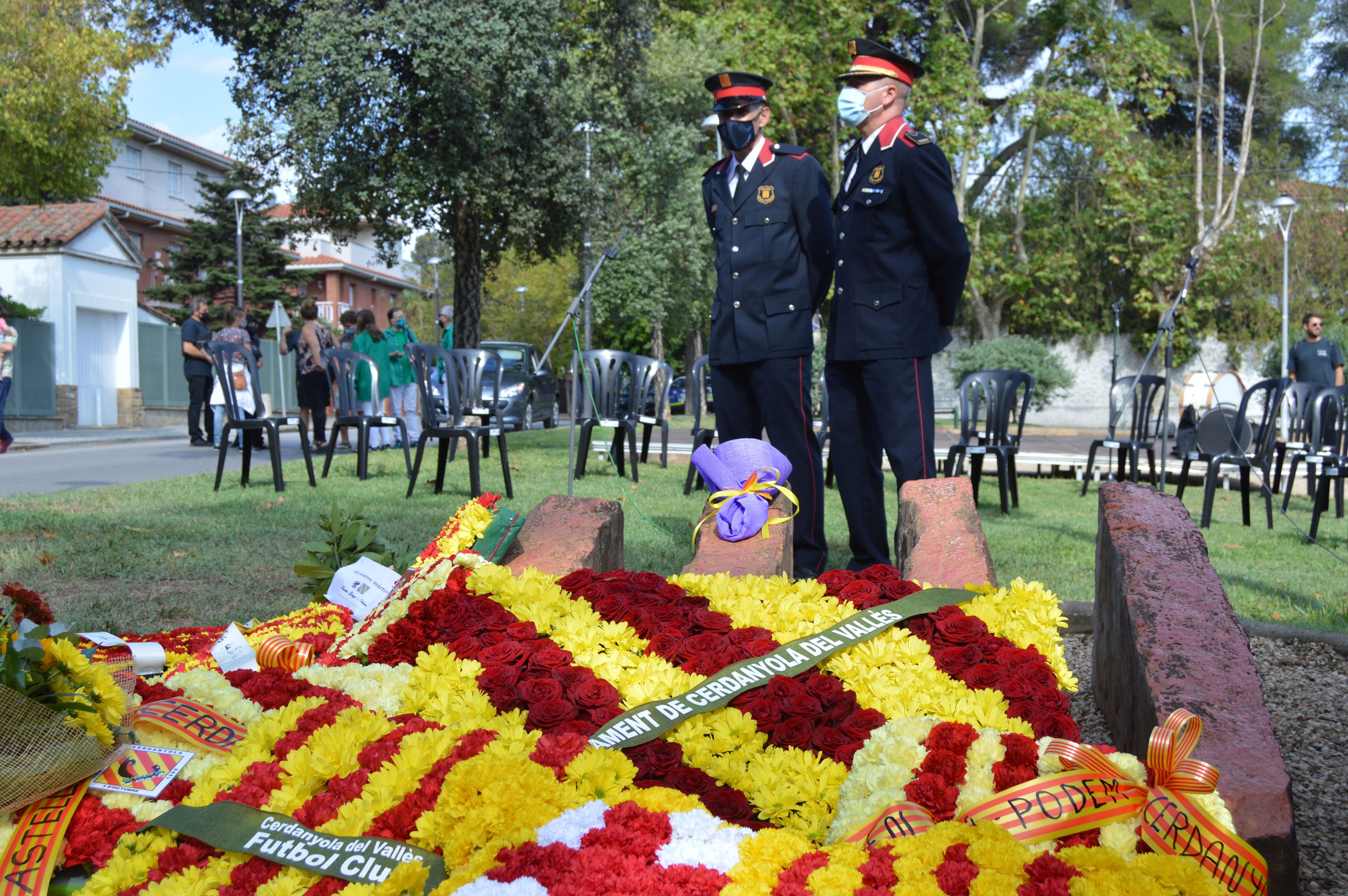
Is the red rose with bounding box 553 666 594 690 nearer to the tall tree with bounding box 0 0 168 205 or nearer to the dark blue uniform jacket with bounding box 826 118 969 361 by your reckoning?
the dark blue uniform jacket with bounding box 826 118 969 361

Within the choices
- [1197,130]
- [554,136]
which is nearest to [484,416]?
[554,136]

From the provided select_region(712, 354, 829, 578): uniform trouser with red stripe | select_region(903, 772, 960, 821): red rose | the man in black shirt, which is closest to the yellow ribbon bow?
select_region(712, 354, 829, 578): uniform trouser with red stripe

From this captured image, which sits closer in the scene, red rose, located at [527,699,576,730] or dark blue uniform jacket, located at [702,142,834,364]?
red rose, located at [527,699,576,730]

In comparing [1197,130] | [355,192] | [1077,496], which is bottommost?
[1077,496]

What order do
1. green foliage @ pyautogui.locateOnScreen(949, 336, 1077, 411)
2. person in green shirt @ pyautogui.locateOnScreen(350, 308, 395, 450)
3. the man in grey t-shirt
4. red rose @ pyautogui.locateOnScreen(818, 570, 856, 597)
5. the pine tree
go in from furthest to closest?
the pine tree → green foliage @ pyautogui.locateOnScreen(949, 336, 1077, 411) → person in green shirt @ pyautogui.locateOnScreen(350, 308, 395, 450) → the man in grey t-shirt → red rose @ pyautogui.locateOnScreen(818, 570, 856, 597)

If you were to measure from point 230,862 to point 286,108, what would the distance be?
1207cm

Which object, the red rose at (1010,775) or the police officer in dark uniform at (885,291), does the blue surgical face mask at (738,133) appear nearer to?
the police officer in dark uniform at (885,291)

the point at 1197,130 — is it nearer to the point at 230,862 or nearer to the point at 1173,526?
the point at 1173,526

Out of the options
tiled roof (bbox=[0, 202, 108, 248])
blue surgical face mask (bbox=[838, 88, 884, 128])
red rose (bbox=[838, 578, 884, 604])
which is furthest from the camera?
tiled roof (bbox=[0, 202, 108, 248])

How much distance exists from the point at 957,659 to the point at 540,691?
83 centimetres

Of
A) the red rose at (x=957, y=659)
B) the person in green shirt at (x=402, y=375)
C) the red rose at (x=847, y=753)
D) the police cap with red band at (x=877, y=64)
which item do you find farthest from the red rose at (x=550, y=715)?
the person in green shirt at (x=402, y=375)

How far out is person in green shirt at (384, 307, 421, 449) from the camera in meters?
12.7

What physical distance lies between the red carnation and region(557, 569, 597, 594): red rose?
449mm

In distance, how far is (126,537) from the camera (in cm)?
554
